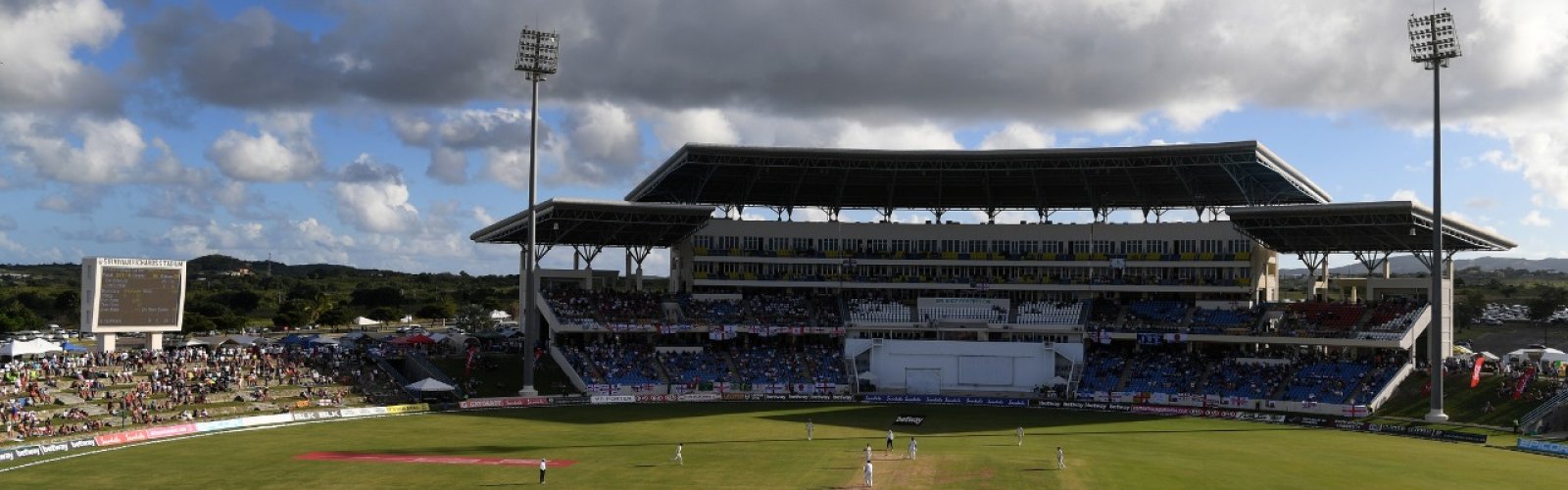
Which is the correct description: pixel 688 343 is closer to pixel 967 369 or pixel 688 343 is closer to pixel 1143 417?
pixel 967 369

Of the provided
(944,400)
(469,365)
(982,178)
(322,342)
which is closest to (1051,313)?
(982,178)

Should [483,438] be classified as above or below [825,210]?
below

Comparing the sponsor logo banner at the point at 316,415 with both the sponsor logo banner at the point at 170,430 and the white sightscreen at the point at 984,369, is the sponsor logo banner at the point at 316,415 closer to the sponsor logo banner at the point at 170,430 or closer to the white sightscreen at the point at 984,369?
the sponsor logo banner at the point at 170,430

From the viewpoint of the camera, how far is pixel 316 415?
6569 cm

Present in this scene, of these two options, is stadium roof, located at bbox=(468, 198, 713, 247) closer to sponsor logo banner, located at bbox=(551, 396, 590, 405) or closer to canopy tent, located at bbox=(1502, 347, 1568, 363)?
sponsor logo banner, located at bbox=(551, 396, 590, 405)

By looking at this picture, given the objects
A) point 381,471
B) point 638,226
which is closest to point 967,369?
point 638,226

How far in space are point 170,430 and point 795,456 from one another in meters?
31.6

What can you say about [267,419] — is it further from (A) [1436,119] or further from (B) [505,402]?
(A) [1436,119]

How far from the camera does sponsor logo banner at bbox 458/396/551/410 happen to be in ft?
241

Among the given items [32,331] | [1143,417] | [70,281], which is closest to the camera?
[1143,417]

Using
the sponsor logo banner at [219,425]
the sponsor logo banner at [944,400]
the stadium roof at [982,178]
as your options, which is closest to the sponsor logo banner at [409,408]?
the sponsor logo banner at [219,425]

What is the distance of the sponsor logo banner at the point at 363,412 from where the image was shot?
2648 inches

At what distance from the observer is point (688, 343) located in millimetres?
88750

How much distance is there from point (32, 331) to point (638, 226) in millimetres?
71566
